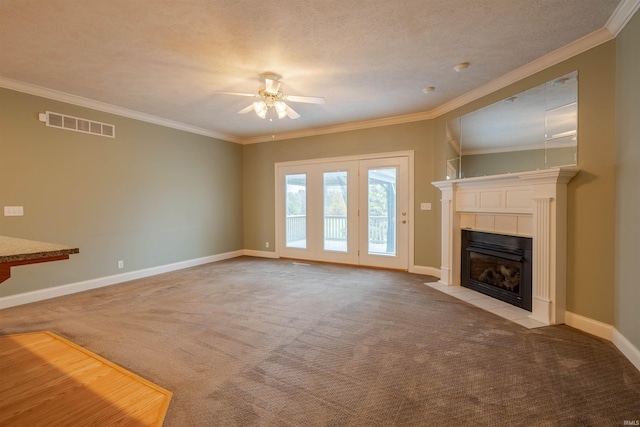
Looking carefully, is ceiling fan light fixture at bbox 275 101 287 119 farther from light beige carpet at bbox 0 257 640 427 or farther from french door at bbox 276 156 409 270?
french door at bbox 276 156 409 270

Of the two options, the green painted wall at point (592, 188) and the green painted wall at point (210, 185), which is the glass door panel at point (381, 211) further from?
the green painted wall at point (592, 188)

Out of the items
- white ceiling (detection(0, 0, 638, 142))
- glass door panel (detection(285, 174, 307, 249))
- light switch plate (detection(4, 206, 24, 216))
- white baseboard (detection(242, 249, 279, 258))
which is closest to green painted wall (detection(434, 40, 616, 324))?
white ceiling (detection(0, 0, 638, 142))

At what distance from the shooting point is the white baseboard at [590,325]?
2676mm

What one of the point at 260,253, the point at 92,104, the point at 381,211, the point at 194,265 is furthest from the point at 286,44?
the point at 260,253

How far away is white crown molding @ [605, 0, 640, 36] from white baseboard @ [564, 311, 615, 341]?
256cm

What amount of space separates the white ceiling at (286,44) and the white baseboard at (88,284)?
2.57 metres

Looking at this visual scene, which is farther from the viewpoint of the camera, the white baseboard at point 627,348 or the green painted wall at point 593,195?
the green painted wall at point 593,195

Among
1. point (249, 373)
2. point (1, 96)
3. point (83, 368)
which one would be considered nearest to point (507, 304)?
point (249, 373)

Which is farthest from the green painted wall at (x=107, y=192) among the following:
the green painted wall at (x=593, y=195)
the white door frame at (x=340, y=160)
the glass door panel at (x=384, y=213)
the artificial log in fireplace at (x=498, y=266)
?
the green painted wall at (x=593, y=195)

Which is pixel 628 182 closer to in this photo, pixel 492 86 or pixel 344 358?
pixel 492 86

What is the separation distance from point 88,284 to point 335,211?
418 cm

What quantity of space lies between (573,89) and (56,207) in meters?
6.23

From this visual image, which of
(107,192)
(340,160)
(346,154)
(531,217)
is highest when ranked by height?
(346,154)

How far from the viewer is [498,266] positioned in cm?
385
